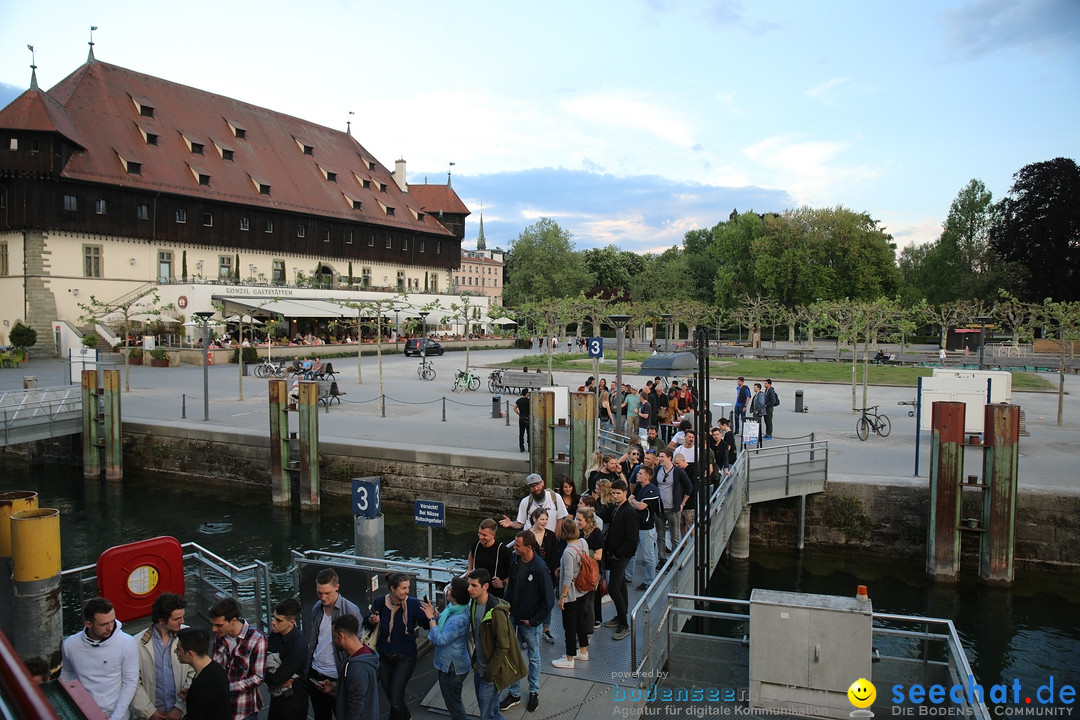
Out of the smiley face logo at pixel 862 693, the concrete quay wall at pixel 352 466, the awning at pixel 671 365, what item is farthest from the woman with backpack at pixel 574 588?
the awning at pixel 671 365

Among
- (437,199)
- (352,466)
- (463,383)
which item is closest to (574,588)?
(352,466)

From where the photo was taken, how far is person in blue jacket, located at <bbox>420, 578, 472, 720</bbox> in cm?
617

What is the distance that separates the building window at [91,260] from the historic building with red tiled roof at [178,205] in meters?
0.07

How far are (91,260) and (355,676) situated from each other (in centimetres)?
4967

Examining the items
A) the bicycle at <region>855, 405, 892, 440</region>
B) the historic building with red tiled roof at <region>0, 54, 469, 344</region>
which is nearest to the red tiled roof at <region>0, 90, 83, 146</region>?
A: the historic building with red tiled roof at <region>0, 54, 469, 344</region>

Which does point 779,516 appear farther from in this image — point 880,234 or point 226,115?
→ point 880,234

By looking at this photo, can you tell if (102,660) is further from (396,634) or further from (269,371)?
(269,371)

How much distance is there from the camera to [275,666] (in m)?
6.02

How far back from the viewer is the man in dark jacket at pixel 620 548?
825 centimetres

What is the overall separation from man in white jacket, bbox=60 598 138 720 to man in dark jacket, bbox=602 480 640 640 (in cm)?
460

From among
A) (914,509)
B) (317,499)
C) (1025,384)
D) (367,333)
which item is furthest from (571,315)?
(914,509)

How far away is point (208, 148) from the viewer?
56094mm

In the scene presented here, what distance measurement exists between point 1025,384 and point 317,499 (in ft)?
105

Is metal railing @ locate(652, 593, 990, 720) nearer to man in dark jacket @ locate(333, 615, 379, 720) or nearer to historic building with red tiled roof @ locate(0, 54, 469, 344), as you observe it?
man in dark jacket @ locate(333, 615, 379, 720)
